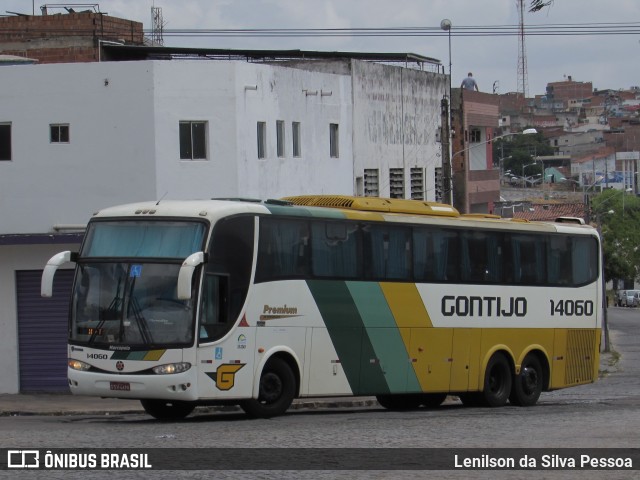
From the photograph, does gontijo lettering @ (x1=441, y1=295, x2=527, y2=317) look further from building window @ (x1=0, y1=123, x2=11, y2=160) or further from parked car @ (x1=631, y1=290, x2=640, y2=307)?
parked car @ (x1=631, y1=290, x2=640, y2=307)

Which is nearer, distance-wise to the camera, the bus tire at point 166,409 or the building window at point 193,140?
the bus tire at point 166,409

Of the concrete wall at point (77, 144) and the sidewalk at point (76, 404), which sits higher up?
the concrete wall at point (77, 144)

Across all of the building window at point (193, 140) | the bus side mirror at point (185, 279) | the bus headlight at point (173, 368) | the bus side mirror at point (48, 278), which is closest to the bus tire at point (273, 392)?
the bus headlight at point (173, 368)

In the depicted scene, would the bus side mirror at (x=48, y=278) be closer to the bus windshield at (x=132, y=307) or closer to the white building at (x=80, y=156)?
the bus windshield at (x=132, y=307)

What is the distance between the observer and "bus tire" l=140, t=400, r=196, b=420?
65.4 feet

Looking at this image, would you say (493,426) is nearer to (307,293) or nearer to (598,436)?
(598,436)

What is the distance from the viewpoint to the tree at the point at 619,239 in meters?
109

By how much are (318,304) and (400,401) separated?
467cm

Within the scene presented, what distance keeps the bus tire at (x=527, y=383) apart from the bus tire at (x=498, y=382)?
220 mm

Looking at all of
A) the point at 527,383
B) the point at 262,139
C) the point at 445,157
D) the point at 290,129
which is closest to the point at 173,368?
the point at 527,383

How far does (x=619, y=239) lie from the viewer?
111188 mm

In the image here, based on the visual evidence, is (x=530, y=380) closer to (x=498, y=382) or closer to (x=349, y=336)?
(x=498, y=382)

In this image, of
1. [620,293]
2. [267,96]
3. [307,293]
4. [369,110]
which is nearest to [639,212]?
[620,293]

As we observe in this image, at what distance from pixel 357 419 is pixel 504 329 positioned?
19.2 ft
